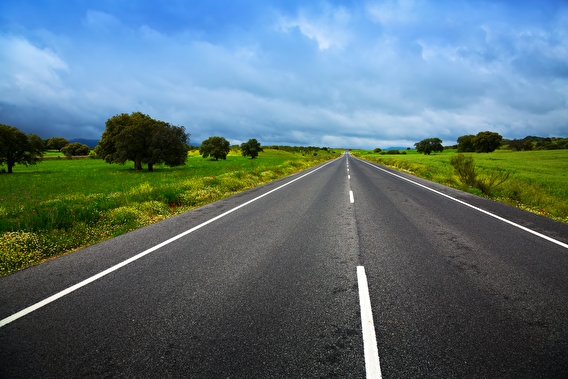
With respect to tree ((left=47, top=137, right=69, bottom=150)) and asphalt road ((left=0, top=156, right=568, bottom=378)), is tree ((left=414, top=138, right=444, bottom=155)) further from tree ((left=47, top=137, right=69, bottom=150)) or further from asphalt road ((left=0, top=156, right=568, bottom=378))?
tree ((left=47, top=137, right=69, bottom=150))

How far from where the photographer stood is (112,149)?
3547 centimetres

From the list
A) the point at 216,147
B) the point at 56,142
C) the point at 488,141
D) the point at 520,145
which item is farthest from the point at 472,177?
the point at 56,142

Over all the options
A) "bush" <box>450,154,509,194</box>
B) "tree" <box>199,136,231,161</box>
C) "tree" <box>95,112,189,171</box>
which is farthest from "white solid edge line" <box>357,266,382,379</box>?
"tree" <box>199,136,231,161</box>

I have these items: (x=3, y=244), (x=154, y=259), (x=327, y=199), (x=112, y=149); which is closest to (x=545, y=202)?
(x=327, y=199)

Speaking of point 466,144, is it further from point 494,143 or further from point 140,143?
point 140,143

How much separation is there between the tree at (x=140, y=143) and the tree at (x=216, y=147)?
36173mm

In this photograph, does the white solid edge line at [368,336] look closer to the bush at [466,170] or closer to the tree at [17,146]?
the bush at [466,170]

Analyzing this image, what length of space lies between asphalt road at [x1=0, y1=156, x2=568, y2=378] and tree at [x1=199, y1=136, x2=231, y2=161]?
69.6 metres

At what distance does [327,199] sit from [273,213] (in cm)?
342

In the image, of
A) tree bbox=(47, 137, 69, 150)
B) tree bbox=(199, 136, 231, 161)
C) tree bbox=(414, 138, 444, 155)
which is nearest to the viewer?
tree bbox=(199, 136, 231, 161)

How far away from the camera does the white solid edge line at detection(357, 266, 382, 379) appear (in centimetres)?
225

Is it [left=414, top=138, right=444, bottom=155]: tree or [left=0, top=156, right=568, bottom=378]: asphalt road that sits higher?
[left=414, top=138, right=444, bottom=155]: tree

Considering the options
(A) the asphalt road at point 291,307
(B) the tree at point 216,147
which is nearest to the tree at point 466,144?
(B) the tree at point 216,147

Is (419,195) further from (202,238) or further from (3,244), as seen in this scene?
(3,244)
